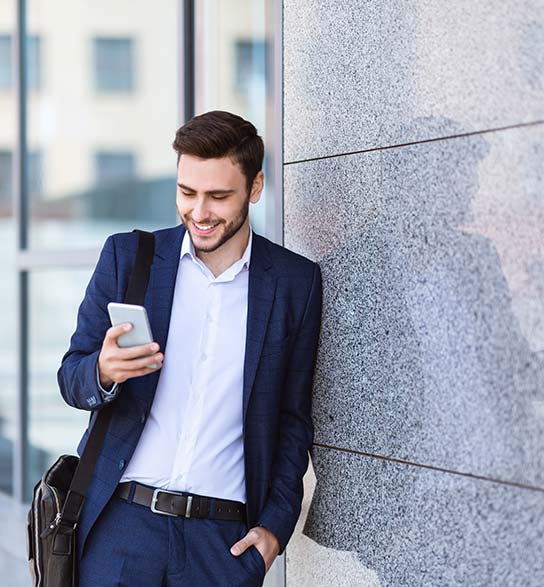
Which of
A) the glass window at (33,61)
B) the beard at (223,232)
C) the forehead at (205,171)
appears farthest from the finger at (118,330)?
the glass window at (33,61)

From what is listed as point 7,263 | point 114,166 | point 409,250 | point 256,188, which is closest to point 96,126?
point 114,166

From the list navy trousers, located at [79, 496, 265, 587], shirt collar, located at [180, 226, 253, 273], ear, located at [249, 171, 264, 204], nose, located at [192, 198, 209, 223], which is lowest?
navy trousers, located at [79, 496, 265, 587]

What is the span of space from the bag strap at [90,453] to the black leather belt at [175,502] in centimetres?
12

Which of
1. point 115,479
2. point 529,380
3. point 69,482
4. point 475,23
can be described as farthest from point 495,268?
point 69,482

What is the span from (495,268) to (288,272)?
89 cm

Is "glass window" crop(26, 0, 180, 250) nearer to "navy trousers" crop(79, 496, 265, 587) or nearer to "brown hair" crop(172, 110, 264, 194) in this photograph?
"brown hair" crop(172, 110, 264, 194)

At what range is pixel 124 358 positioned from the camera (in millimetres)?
3098

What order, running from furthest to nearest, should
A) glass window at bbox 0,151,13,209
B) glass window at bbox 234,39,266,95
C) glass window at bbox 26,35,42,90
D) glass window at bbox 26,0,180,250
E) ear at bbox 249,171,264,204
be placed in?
glass window at bbox 0,151,13,209 < glass window at bbox 26,35,42,90 < glass window at bbox 26,0,180,250 < glass window at bbox 234,39,266,95 < ear at bbox 249,171,264,204

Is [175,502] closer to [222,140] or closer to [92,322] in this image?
[92,322]

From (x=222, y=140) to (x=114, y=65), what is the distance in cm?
425

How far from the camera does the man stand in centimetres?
336

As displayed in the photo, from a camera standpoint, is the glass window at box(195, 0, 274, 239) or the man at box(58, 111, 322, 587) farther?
the glass window at box(195, 0, 274, 239)

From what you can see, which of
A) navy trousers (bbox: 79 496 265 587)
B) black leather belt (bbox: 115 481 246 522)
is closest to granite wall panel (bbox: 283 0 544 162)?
black leather belt (bbox: 115 481 246 522)

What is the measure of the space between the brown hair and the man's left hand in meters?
1.11
